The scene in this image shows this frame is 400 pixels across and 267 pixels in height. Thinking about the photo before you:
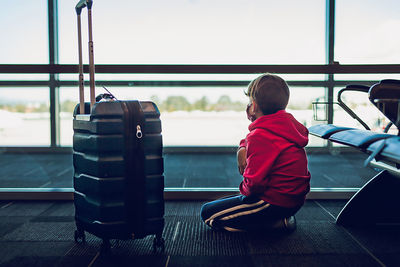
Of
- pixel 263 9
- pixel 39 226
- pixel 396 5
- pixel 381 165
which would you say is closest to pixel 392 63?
pixel 381 165

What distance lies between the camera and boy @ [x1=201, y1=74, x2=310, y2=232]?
1332mm

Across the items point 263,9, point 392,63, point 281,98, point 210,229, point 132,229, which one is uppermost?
point 263,9

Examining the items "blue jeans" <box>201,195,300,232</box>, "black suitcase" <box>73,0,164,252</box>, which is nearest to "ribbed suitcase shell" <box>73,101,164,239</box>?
"black suitcase" <box>73,0,164,252</box>

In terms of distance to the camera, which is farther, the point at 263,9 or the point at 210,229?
the point at 263,9

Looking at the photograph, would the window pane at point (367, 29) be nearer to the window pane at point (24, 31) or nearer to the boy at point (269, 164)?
the boy at point (269, 164)

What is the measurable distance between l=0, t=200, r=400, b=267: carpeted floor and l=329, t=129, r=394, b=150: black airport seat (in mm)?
438

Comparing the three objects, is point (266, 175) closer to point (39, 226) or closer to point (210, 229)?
point (210, 229)

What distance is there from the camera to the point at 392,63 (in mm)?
2021

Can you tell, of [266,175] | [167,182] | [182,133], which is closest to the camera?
[266,175]

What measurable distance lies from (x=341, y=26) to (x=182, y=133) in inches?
102

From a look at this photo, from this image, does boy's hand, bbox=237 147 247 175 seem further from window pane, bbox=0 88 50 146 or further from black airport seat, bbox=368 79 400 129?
window pane, bbox=0 88 50 146

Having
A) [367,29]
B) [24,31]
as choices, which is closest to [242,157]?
[367,29]

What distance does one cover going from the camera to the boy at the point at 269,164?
133 centimetres

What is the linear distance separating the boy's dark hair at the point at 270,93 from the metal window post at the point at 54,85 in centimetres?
301
